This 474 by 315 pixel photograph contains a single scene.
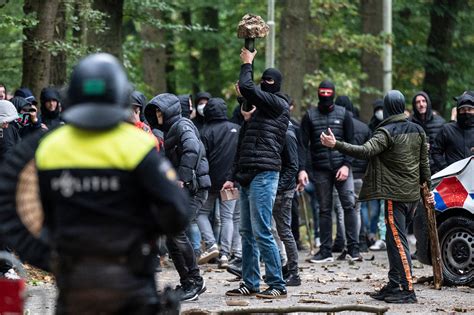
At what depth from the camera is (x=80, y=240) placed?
631 cm

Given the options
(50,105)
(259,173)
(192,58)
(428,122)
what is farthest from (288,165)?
(192,58)

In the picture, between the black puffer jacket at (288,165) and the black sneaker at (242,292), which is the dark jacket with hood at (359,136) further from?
the black sneaker at (242,292)

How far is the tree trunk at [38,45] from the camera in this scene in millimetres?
18516

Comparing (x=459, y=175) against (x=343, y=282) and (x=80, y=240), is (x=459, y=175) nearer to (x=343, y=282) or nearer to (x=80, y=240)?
(x=343, y=282)

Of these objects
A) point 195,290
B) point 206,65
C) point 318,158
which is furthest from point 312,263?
Answer: point 206,65

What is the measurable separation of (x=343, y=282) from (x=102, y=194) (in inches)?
345

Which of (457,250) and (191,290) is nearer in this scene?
(191,290)

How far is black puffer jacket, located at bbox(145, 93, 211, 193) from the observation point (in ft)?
43.2

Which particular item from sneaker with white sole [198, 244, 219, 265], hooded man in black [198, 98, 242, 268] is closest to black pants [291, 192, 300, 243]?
hooded man in black [198, 98, 242, 268]

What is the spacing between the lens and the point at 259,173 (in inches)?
486

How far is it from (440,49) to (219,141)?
1714 cm

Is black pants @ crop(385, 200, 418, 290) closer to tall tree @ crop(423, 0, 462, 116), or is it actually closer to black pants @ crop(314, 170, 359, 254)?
black pants @ crop(314, 170, 359, 254)

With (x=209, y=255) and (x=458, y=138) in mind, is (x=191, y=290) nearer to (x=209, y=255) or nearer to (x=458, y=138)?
(x=209, y=255)

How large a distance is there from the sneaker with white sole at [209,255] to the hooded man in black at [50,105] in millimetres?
2790
